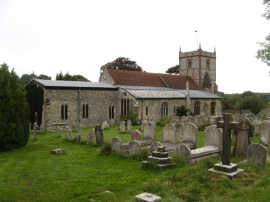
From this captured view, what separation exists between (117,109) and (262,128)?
59.4 ft

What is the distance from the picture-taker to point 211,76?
1971 inches

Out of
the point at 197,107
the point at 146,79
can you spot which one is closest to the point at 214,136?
the point at 197,107

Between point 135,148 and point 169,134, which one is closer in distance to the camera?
point 135,148

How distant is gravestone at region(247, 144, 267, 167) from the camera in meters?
8.83

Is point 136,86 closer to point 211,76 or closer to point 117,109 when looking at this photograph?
point 117,109

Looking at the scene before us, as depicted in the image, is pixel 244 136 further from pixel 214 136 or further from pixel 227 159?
pixel 227 159

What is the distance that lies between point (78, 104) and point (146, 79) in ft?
43.0

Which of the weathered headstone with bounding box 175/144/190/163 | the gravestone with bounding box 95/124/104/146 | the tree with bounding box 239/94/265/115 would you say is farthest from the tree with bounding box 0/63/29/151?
the tree with bounding box 239/94/265/115

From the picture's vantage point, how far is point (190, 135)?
13148mm

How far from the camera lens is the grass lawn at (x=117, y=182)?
6.76 metres

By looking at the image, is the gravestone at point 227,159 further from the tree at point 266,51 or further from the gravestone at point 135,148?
the tree at point 266,51

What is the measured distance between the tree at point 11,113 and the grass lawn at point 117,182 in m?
3.36

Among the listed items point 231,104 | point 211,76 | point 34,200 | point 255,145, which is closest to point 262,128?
point 255,145

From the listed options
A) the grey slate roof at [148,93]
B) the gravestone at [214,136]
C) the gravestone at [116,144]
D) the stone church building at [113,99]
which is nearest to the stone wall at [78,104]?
the stone church building at [113,99]
